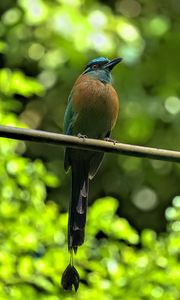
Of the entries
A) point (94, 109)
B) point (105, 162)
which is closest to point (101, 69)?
point (94, 109)

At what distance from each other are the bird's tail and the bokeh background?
0.45 m

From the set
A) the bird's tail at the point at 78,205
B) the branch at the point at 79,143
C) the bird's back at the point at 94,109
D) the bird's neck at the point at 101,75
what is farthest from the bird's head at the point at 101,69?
the branch at the point at 79,143

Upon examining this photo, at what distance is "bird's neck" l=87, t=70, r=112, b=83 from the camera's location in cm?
362

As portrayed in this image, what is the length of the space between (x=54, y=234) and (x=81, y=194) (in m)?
0.84

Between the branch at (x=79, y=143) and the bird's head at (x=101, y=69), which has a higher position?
the bird's head at (x=101, y=69)

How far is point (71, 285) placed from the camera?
107 inches

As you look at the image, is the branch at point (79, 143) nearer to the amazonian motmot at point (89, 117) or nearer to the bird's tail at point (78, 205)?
the bird's tail at point (78, 205)

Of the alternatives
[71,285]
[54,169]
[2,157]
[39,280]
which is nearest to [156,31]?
[54,169]

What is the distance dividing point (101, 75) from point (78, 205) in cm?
86

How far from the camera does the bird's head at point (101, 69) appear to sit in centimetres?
363

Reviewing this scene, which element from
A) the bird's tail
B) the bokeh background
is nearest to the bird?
the bird's tail

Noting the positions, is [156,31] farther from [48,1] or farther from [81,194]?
[81,194]

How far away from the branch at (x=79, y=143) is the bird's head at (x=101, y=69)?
1400 millimetres

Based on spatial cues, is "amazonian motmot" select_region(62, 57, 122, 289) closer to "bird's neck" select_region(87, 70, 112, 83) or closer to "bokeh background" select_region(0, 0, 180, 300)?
"bird's neck" select_region(87, 70, 112, 83)
